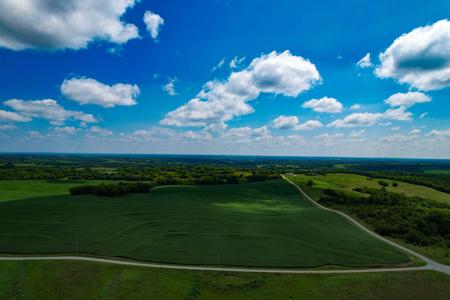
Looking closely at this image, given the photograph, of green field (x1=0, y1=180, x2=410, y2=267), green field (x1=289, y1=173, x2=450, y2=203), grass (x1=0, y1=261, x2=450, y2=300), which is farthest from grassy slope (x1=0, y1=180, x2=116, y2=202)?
green field (x1=289, y1=173, x2=450, y2=203)

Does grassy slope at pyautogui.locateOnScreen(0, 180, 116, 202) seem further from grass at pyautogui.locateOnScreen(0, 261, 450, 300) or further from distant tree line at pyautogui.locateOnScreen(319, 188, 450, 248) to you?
distant tree line at pyautogui.locateOnScreen(319, 188, 450, 248)

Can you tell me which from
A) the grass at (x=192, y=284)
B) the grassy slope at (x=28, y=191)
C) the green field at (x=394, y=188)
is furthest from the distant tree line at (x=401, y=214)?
the grassy slope at (x=28, y=191)

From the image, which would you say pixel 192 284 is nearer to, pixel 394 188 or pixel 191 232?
pixel 191 232

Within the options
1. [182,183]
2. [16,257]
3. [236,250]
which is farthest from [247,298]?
[182,183]

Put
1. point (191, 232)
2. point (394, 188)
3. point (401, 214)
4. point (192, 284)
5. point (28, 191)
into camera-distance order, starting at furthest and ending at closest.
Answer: point (394, 188) < point (28, 191) < point (401, 214) < point (191, 232) < point (192, 284)

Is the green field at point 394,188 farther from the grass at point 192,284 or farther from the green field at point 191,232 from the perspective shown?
the grass at point 192,284

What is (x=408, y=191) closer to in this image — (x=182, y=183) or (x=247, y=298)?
(x=182, y=183)

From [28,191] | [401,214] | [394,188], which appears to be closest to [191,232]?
[401,214]
